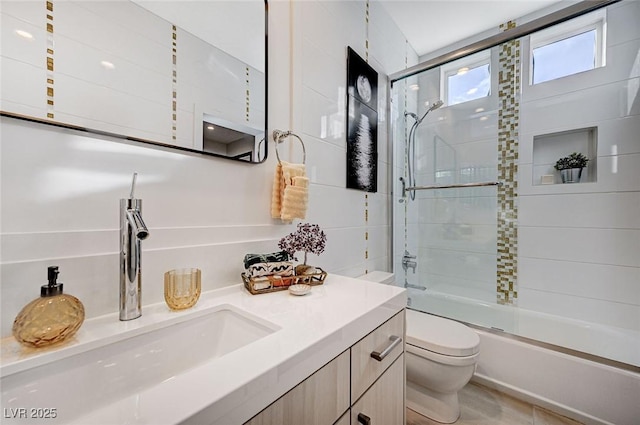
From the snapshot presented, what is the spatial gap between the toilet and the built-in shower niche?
144 cm

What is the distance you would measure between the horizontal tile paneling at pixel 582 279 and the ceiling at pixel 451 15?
1945 millimetres

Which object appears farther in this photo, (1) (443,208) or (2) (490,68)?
(1) (443,208)

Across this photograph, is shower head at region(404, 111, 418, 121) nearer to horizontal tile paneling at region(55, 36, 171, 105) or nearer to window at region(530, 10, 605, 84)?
window at region(530, 10, 605, 84)

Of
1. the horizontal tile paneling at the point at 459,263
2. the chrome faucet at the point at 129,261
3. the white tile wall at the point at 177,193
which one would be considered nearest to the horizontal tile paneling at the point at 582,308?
the horizontal tile paneling at the point at 459,263

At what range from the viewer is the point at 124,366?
1.80 feet

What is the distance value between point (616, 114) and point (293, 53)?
7.09 feet

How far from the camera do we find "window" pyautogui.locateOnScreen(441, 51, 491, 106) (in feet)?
6.95

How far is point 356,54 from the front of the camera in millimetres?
1673

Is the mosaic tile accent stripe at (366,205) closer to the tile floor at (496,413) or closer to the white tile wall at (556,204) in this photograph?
the white tile wall at (556,204)

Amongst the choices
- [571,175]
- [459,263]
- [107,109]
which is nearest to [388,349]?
[107,109]

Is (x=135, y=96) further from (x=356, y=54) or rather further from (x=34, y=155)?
(x=356, y=54)

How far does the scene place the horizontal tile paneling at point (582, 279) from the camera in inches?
66.3

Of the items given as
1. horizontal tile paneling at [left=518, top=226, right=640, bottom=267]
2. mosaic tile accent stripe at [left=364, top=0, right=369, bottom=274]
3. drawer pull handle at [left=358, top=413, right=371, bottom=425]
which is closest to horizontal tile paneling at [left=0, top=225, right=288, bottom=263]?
drawer pull handle at [left=358, top=413, right=371, bottom=425]

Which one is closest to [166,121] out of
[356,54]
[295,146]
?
[295,146]
